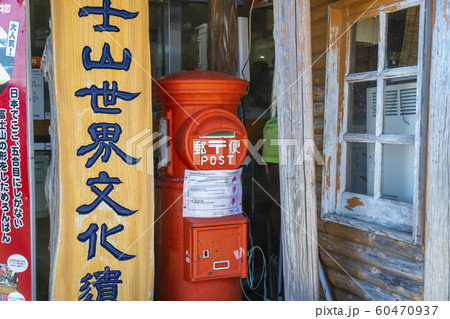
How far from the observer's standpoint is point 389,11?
374cm

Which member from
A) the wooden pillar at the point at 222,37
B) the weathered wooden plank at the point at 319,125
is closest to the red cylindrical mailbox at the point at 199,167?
the weathered wooden plank at the point at 319,125

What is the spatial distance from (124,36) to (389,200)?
2.21 m

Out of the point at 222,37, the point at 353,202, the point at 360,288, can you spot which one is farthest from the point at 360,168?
the point at 222,37

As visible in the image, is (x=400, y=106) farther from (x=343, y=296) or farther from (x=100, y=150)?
(x=100, y=150)

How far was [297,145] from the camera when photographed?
341 centimetres

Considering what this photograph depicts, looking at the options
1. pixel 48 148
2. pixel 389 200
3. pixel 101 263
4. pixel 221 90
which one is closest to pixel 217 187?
pixel 221 90

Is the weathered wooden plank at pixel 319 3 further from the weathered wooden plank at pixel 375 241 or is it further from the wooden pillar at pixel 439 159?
the weathered wooden plank at pixel 375 241

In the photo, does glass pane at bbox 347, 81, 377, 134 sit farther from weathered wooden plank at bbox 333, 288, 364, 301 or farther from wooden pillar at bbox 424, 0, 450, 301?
weathered wooden plank at bbox 333, 288, 364, 301

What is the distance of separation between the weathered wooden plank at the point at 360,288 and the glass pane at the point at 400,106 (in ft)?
3.74

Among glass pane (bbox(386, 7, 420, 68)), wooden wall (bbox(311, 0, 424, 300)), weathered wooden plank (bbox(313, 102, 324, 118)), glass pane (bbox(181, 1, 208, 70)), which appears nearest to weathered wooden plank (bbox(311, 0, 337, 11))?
wooden wall (bbox(311, 0, 424, 300))

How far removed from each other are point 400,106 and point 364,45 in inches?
23.8

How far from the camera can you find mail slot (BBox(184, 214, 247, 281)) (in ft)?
12.9

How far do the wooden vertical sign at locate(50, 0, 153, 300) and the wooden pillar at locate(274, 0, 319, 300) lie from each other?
1010 mm
